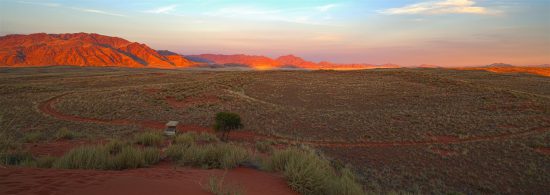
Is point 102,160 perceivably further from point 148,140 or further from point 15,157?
point 148,140

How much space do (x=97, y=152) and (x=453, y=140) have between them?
15.9 m

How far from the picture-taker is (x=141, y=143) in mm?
11414

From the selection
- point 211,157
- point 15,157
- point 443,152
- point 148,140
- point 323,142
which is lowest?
point 323,142

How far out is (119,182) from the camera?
5102 millimetres

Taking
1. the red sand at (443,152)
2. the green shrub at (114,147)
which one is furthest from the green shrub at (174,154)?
A: the red sand at (443,152)

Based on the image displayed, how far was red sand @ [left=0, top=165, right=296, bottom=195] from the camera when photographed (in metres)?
4.67

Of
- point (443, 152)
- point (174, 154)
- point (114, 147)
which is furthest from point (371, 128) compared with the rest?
point (114, 147)

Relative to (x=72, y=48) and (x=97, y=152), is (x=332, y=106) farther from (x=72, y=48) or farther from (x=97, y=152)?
(x=72, y=48)

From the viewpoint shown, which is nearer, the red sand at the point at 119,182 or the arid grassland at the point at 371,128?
the red sand at the point at 119,182

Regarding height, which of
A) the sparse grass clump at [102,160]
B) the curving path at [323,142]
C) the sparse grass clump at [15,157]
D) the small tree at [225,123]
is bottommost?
the curving path at [323,142]

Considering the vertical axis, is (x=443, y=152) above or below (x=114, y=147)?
below

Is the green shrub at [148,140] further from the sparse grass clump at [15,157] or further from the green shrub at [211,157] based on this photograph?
the green shrub at [211,157]

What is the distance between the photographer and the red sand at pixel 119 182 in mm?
4668

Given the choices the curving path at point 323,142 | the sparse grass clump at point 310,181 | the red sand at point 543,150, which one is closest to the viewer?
the sparse grass clump at point 310,181
